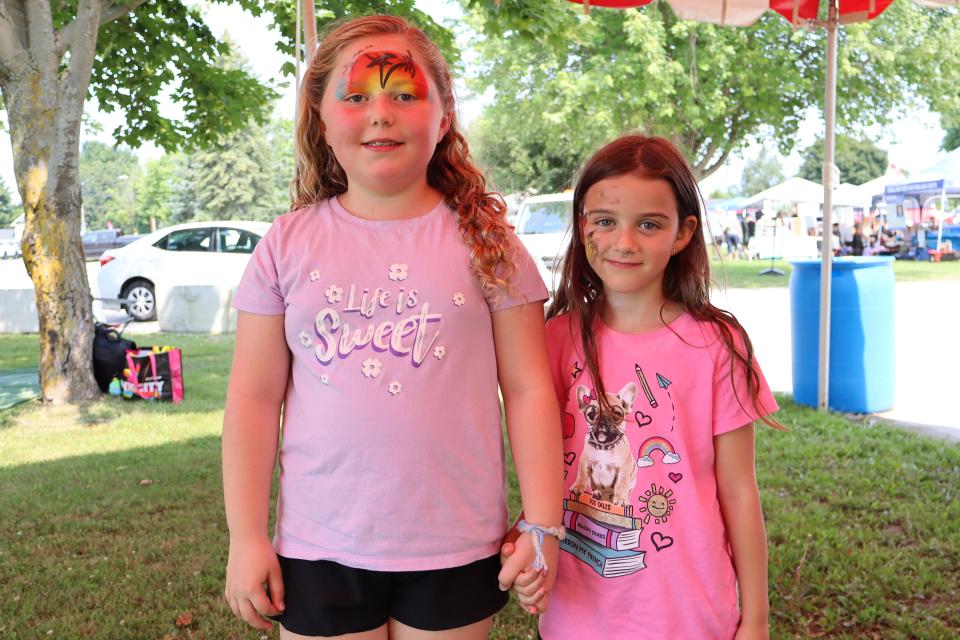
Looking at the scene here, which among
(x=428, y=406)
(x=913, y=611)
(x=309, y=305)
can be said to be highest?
(x=309, y=305)

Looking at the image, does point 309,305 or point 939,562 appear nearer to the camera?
point 309,305

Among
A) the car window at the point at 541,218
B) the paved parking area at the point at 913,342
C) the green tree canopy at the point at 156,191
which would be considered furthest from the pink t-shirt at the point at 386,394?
the green tree canopy at the point at 156,191

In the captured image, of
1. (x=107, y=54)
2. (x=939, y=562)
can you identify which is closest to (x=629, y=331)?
(x=939, y=562)

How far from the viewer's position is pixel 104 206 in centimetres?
7350

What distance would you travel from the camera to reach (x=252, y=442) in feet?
5.12

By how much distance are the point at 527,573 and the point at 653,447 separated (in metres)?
0.32

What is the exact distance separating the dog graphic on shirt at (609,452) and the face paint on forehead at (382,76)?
628 millimetres

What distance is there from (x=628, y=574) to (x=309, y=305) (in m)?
0.74

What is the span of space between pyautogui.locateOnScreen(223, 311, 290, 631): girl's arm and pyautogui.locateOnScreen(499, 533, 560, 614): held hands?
1.27ft

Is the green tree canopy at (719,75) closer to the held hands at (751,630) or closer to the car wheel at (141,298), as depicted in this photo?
the car wheel at (141,298)

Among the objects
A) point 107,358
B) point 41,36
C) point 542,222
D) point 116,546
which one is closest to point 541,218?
point 542,222

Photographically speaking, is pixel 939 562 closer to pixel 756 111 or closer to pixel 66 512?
pixel 66 512

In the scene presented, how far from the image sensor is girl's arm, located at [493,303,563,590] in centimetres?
154

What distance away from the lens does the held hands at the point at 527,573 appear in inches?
59.2
